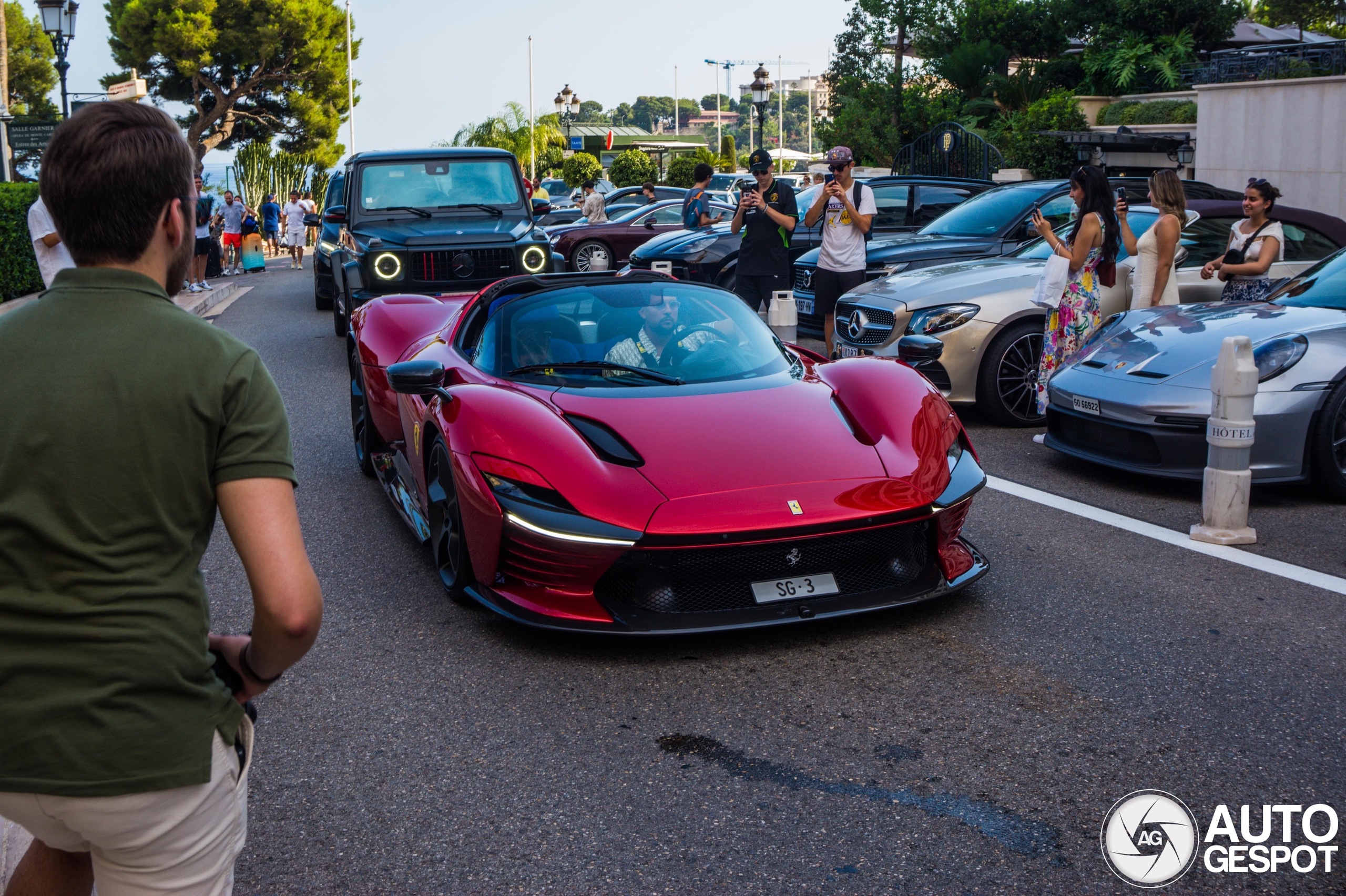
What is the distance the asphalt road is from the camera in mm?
2967

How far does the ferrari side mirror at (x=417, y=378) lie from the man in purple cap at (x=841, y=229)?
5.13 meters

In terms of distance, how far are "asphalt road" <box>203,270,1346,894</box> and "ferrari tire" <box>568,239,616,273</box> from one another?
46.2ft

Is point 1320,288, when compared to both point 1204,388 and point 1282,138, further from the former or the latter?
point 1282,138

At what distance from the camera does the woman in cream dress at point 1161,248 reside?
8.16 meters

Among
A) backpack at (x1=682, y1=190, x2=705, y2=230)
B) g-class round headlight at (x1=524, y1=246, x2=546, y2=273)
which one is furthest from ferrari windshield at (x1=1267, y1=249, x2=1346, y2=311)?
backpack at (x1=682, y1=190, x2=705, y2=230)

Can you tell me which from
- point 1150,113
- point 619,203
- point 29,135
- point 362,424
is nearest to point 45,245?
point 362,424

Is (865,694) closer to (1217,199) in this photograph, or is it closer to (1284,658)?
(1284,658)

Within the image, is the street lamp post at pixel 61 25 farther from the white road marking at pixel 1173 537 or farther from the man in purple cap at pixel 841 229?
the white road marking at pixel 1173 537

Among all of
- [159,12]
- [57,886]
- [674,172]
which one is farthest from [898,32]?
[57,886]

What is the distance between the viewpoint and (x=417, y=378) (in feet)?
16.4

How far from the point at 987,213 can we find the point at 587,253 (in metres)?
8.99

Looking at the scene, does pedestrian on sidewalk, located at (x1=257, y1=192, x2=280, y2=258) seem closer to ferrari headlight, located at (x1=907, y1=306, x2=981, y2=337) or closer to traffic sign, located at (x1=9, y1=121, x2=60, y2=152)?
traffic sign, located at (x1=9, y1=121, x2=60, y2=152)

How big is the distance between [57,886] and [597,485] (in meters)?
2.48

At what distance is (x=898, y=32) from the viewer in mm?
37281
